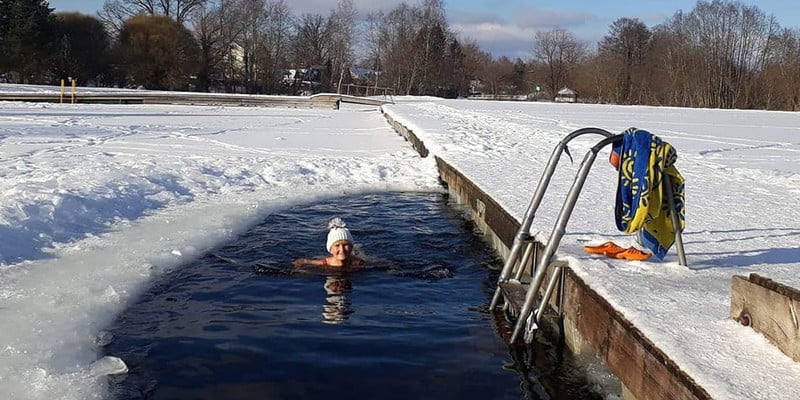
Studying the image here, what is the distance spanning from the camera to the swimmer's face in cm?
670

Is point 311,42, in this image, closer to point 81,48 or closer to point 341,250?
point 81,48

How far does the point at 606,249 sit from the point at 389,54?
240 feet

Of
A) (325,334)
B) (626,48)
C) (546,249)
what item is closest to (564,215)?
(546,249)

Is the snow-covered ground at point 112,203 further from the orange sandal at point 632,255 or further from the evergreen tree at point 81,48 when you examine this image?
the evergreen tree at point 81,48

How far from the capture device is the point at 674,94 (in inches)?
2480

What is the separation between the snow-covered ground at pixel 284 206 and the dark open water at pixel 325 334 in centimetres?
34

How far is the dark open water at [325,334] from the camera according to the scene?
409cm

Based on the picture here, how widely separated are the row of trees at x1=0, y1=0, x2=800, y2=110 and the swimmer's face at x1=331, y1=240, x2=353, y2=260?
50.1 meters

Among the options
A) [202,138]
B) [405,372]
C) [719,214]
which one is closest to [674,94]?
[202,138]

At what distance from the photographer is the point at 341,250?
6.71m

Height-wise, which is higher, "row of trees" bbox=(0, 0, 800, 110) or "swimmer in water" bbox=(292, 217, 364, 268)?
"row of trees" bbox=(0, 0, 800, 110)

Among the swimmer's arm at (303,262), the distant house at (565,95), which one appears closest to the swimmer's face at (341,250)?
the swimmer's arm at (303,262)

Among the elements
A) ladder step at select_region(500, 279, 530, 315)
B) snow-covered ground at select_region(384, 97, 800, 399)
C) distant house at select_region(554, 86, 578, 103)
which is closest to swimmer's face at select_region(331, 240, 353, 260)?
snow-covered ground at select_region(384, 97, 800, 399)

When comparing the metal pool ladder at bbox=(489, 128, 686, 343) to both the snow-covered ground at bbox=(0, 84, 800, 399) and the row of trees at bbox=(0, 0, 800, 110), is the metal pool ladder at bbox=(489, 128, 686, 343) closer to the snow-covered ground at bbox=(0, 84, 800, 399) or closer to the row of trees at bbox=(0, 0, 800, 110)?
the snow-covered ground at bbox=(0, 84, 800, 399)
